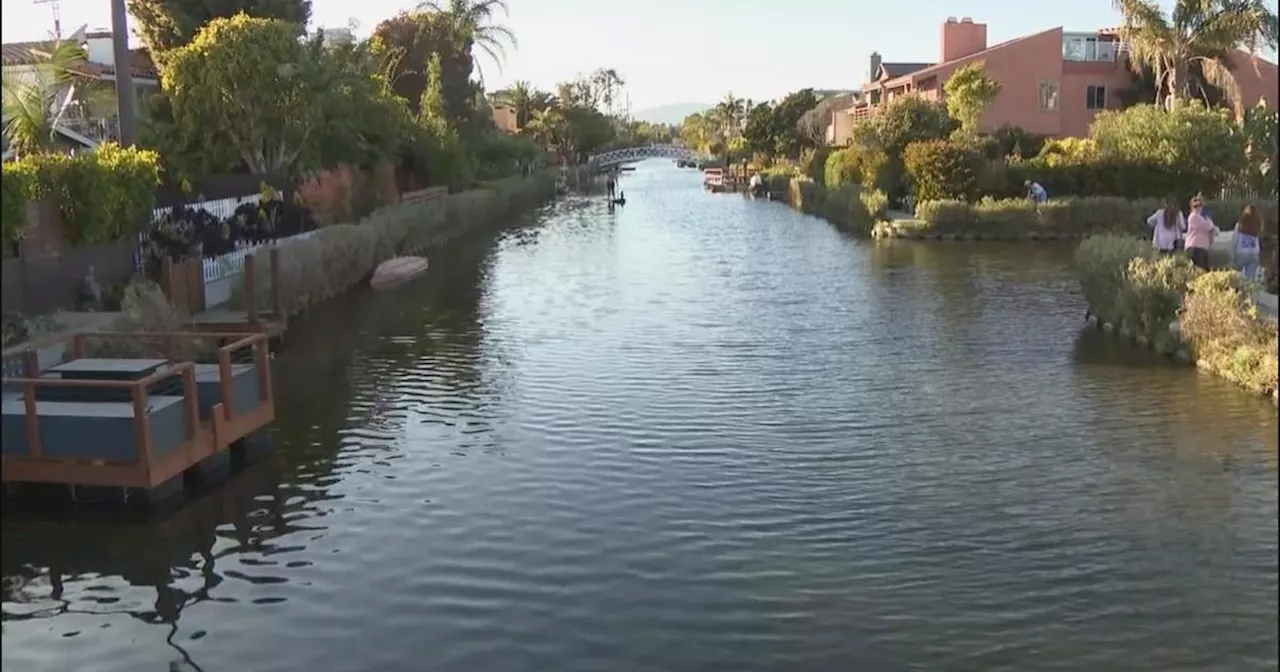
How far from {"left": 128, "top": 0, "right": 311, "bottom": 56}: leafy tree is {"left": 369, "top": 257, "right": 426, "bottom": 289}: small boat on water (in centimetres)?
1090

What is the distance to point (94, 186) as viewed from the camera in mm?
20188

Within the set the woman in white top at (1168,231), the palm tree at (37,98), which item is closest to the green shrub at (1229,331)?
the woman in white top at (1168,231)

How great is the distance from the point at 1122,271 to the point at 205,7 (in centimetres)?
3013

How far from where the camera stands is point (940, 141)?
43344mm

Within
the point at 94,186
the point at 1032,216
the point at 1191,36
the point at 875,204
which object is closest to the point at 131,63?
the point at 94,186

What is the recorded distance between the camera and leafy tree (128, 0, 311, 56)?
127 ft

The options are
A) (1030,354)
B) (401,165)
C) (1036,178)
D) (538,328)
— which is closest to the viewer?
(1030,354)

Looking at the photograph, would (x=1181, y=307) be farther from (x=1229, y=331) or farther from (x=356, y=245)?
(x=356, y=245)

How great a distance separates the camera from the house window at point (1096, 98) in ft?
202

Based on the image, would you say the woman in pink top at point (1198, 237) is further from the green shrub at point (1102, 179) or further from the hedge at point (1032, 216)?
the green shrub at point (1102, 179)

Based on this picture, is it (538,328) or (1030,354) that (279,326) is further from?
(1030,354)

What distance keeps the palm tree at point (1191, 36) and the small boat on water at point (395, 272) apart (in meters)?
30.6

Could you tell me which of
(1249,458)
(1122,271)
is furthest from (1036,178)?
(1249,458)

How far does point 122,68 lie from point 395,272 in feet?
33.4
